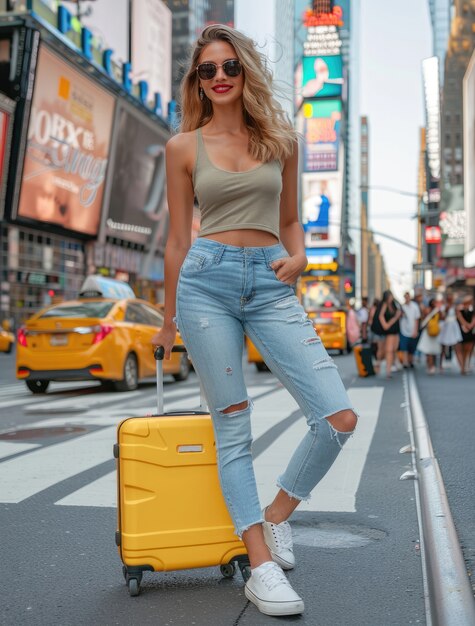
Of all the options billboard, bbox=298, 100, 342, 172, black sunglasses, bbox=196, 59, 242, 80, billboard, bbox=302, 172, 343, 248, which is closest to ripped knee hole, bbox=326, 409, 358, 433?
black sunglasses, bbox=196, 59, 242, 80

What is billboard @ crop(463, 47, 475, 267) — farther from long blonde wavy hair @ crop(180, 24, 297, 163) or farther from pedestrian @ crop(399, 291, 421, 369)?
long blonde wavy hair @ crop(180, 24, 297, 163)

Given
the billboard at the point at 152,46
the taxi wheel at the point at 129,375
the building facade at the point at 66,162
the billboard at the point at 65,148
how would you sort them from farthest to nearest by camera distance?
the billboard at the point at 152,46 → the billboard at the point at 65,148 → the building facade at the point at 66,162 → the taxi wheel at the point at 129,375

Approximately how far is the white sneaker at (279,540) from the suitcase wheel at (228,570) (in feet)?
0.56

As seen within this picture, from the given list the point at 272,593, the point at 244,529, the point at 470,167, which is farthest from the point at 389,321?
the point at 470,167

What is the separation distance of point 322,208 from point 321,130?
37.1 feet

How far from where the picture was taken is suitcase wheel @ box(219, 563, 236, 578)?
10.9 feet

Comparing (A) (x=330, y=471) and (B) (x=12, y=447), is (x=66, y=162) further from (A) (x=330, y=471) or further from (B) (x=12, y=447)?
(A) (x=330, y=471)

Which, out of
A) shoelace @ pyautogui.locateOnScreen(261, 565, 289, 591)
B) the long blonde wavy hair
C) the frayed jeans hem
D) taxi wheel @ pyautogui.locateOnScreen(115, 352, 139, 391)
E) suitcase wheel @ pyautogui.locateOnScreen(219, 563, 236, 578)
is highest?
the long blonde wavy hair

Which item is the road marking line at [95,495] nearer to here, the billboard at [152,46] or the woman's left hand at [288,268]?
the woman's left hand at [288,268]

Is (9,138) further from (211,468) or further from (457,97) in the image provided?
(457,97)

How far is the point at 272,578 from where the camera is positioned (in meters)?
2.94

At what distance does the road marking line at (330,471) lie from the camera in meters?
4.80

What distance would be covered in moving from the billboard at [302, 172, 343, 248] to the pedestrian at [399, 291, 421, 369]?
8214 centimetres

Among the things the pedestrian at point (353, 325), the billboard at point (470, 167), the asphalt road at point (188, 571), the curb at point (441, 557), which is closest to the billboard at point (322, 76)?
the billboard at point (470, 167)
